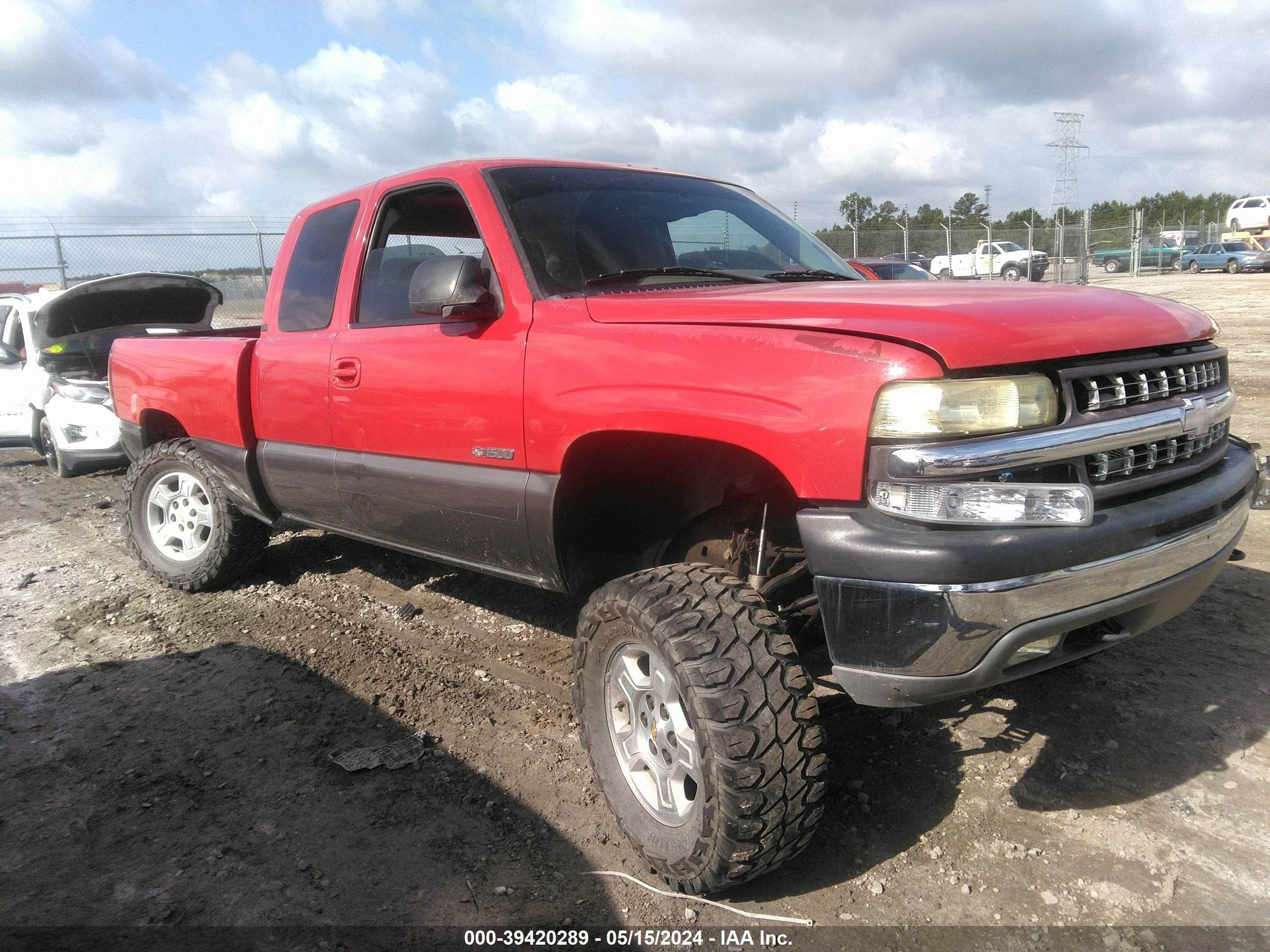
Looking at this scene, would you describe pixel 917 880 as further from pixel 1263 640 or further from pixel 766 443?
pixel 1263 640

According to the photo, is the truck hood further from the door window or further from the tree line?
the tree line

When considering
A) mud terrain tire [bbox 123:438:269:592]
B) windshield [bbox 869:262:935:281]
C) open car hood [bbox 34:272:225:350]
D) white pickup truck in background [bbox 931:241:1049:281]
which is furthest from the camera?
white pickup truck in background [bbox 931:241:1049:281]

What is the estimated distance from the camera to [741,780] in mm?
2229

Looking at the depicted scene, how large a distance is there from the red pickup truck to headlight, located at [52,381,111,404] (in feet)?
16.5

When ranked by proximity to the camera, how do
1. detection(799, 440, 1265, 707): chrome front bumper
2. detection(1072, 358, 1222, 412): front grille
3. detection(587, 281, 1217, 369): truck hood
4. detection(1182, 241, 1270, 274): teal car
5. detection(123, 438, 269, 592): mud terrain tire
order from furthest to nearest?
detection(1182, 241, 1270, 274): teal car < detection(123, 438, 269, 592): mud terrain tire < detection(1072, 358, 1222, 412): front grille < detection(587, 281, 1217, 369): truck hood < detection(799, 440, 1265, 707): chrome front bumper

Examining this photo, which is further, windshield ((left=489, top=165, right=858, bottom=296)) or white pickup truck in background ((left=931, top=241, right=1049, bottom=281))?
white pickup truck in background ((left=931, top=241, right=1049, bottom=281))

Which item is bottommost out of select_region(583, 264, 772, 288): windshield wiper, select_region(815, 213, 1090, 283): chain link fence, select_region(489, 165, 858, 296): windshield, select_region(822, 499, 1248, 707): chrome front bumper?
select_region(822, 499, 1248, 707): chrome front bumper

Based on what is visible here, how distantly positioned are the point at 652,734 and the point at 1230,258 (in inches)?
1588

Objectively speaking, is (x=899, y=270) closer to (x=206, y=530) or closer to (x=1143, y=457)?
(x=206, y=530)

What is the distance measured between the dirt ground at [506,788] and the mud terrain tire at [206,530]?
40 centimetres

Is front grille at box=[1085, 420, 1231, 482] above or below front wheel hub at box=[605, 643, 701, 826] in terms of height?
above

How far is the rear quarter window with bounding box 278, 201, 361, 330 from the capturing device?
155 inches

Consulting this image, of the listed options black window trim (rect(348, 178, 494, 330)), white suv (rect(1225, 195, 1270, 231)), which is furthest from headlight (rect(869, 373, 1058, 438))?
white suv (rect(1225, 195, 1270, 231))

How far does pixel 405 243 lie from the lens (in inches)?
151
